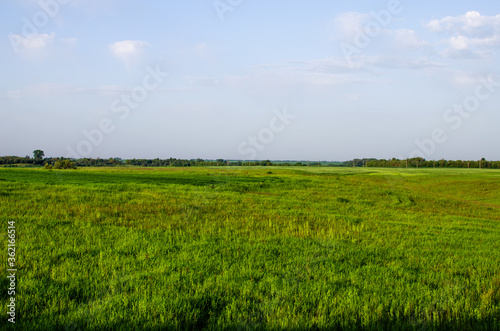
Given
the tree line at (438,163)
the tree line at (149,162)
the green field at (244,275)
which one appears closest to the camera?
the green field at (244,275)

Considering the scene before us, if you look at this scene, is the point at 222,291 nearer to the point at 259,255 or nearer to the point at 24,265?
the point at 259,255

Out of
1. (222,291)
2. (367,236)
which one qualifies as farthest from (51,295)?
(367,236)

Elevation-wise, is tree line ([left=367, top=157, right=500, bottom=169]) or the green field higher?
tree line ([left=367, top=157, right=500, bottom=169])

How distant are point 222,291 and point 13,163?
4779 inches

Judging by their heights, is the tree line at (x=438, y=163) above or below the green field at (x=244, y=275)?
above

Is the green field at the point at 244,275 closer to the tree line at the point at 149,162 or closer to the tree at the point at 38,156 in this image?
the tree line at the point at 149,162

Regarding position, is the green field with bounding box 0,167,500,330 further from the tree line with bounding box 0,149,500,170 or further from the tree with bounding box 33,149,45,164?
the tree with bounding box 33,149,45,164

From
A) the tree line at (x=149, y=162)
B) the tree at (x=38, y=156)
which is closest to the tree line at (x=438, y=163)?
the tree line at (x=149, y=162)

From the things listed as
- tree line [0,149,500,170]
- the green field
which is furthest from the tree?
the green field

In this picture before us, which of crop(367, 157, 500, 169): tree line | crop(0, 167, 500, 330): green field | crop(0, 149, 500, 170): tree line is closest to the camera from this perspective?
crop(0, 167, 500, 330): green field

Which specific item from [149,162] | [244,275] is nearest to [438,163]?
[149,162]

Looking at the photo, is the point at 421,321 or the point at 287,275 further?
the point at 287,275

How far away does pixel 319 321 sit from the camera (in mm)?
4984

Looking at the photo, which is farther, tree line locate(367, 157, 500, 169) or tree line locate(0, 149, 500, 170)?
tree line locate(367, 157, 500, 169)
